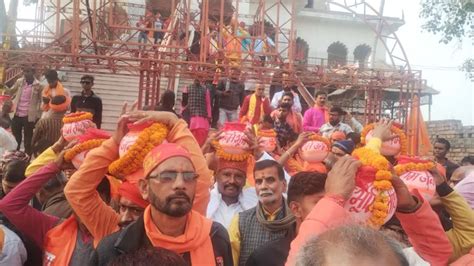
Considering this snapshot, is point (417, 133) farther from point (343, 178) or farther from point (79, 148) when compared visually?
point (343, 178)

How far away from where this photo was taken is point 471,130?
17.3 metres

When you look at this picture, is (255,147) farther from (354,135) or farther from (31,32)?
(31,32)

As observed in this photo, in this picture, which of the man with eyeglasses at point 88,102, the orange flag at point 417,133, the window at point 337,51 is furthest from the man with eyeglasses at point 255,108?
the window at point 337,51

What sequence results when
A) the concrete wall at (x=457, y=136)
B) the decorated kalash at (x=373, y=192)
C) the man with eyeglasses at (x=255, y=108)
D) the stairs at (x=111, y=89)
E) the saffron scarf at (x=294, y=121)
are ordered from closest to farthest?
1. the decorated kalash at (x=373, y=192)
2. the saffron scarf at (x=294, y=121)
3. the man with eyeglasses at (x=255, y=108)
4. the stairs at (x=111, y=89)
5. the concrete wall at (x=457, y=136)

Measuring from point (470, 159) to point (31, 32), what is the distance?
10255 millimetres

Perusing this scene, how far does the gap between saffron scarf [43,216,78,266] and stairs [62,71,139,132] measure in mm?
10910

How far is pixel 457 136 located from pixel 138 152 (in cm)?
1588

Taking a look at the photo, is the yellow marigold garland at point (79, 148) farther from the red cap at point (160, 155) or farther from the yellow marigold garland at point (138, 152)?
the red cap at point (160, 155)

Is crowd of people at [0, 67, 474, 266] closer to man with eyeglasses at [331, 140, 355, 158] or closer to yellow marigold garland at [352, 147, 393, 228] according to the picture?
yellow marigold garland at [352, 147, 393, 228]

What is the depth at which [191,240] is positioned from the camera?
314 cm

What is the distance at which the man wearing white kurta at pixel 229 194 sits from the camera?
4602 mm

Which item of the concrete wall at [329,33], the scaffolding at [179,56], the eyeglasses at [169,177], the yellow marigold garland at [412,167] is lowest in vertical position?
the eyeglasses at [169,177]

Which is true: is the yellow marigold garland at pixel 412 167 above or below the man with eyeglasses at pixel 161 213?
above

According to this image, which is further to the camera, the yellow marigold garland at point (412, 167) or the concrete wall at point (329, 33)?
the concrete wall at point (329, 33)
